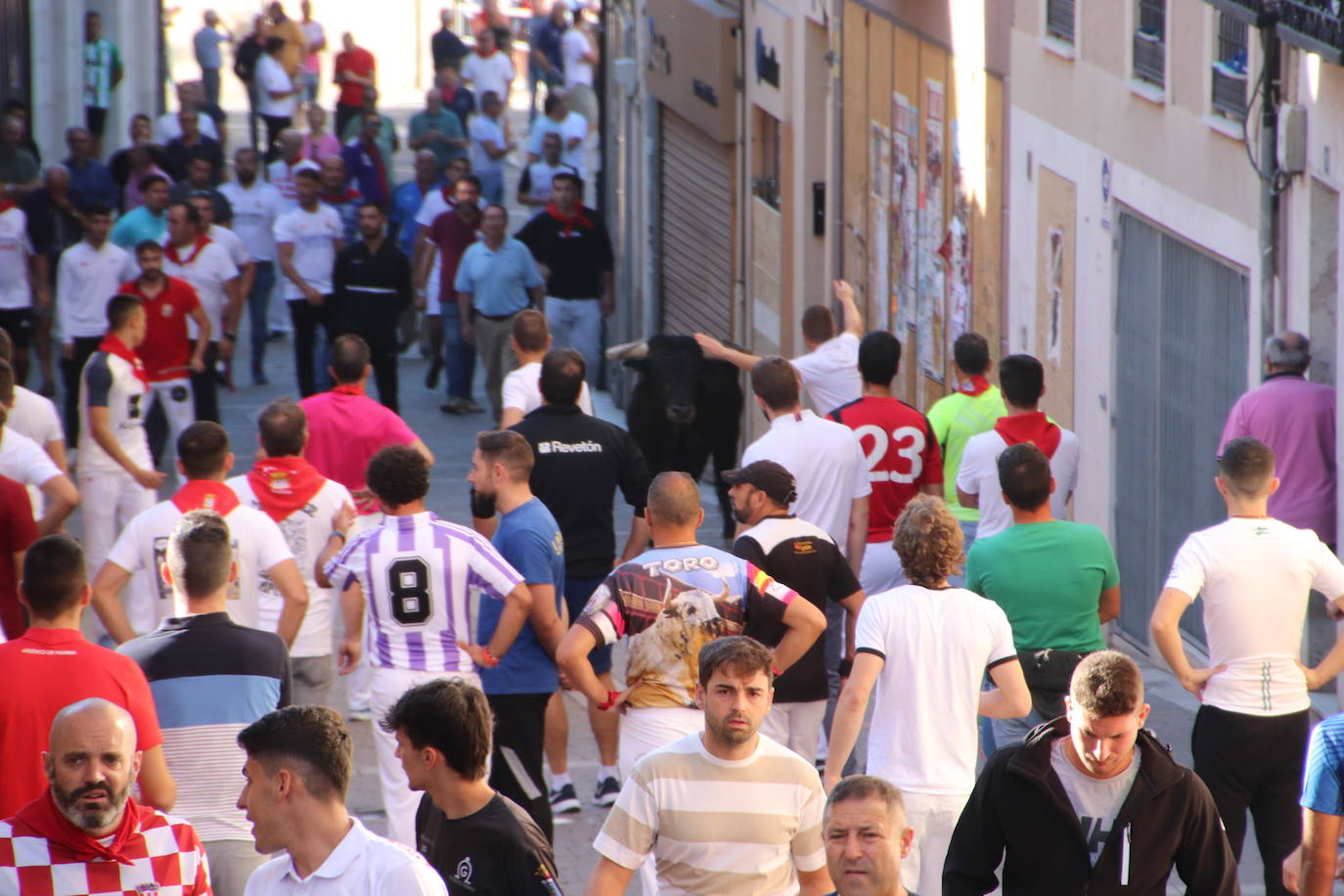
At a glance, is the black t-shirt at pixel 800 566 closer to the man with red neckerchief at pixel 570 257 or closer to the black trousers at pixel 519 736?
the black trousers at pixel 519 736

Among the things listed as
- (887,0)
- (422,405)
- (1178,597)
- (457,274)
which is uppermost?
(887,0)

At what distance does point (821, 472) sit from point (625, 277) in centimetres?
1361

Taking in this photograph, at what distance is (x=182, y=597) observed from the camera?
6.55 m

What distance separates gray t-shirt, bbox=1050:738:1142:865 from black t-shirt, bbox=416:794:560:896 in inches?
49.9

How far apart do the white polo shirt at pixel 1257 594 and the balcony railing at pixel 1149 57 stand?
5307 mm

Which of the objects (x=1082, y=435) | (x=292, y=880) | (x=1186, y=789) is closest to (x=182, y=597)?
(x=292, y=880)

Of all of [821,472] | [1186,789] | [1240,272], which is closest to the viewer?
[1186,789]

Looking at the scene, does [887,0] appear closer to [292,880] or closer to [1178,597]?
[1178,597]

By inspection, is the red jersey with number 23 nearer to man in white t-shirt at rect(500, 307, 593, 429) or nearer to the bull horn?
man in white t-shirt at rect(500, 307, 593, 429)

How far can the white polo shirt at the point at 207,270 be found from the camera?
650 inches

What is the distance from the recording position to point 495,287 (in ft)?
57.7

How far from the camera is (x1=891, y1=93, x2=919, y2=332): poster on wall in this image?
16.0 m

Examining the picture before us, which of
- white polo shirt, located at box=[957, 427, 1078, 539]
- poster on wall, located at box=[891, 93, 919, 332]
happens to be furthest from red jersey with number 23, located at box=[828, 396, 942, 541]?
poster on wall, located at box=[891, 93, 919, 332]

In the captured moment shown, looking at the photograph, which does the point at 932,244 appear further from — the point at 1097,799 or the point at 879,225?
the point at 1097,799
